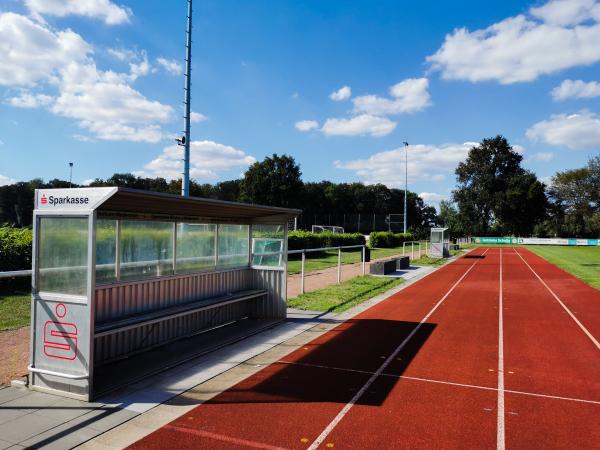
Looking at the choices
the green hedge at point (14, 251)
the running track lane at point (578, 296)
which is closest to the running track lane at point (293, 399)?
the running track lane at point (578, 296)

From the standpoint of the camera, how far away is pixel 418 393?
6062 millimetres

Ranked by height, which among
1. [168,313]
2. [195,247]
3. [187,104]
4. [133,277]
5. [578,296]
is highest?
[187,104]

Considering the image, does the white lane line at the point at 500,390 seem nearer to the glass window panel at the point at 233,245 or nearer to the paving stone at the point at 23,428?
the paving stone at the point at 23,428

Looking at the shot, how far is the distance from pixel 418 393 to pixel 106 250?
17.2ft

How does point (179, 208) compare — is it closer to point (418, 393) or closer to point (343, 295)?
point (418, 393)

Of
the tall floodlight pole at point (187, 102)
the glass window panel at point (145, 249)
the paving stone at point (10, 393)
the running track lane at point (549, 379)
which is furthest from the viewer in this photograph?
the tall floodlight pole at point (187, 102)

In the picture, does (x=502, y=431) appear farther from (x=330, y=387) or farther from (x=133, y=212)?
(x=133, y=212)

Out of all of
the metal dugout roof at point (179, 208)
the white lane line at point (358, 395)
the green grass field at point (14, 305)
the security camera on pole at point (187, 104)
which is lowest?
the white lane line at point (358, 395)

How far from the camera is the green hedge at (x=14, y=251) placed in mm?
12977

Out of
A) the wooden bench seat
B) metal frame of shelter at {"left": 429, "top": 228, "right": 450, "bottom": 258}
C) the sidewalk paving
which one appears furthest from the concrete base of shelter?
metal frame of shelter at {"left": 429, "top": 228, "right": 450, "bottom": 258}

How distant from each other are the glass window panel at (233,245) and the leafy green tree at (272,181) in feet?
229

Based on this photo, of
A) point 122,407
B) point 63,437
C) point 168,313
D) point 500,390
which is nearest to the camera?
point 63,437

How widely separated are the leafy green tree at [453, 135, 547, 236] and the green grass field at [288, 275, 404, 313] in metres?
70.9

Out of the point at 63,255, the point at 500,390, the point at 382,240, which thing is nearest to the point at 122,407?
the point at 63,255
